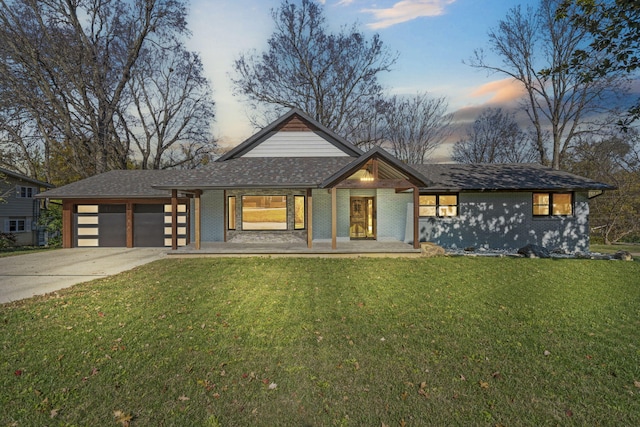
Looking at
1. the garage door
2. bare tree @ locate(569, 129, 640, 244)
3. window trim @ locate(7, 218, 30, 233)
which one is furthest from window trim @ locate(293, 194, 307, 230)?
bare tree @ locate(569, 129, 640, 244)

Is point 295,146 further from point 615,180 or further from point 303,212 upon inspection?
point 615,180

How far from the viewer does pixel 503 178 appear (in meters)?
15.3

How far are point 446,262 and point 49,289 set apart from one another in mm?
11661

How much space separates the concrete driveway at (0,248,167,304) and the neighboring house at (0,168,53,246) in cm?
974

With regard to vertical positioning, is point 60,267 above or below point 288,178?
below

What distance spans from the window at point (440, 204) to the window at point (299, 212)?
590 cm

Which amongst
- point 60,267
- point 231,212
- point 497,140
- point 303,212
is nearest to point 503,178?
point 303,212

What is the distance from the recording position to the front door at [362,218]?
14859 millimetres

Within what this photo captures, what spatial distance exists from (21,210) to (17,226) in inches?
44.9

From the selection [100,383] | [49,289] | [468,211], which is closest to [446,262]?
[468,211]

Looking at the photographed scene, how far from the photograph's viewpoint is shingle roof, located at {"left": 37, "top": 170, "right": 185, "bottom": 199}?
14.7 meters

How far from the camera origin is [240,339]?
471 cm

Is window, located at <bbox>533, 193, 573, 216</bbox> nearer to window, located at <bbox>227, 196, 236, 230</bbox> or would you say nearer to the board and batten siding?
the board and batten siding

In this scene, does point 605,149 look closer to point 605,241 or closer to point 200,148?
point 605,241
